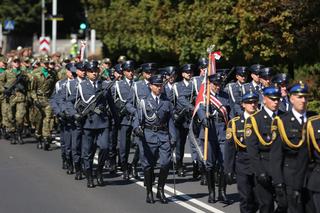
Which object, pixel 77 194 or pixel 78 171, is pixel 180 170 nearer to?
pixel 78 171

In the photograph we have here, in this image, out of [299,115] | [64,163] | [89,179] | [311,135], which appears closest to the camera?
[311,135]

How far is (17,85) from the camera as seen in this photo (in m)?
18.7

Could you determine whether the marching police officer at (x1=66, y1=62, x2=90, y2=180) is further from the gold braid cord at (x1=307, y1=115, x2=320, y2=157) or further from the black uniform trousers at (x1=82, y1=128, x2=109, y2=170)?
the gold braid cord at (x1=307, y1=115, x2=320, y2=157)

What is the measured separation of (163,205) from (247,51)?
11318mm

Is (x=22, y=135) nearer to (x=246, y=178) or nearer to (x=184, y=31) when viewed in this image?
(x=184, y=31)

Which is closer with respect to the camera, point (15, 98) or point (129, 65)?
point (129, 65)

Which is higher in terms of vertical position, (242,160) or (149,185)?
(242,160)

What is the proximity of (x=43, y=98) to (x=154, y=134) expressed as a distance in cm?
705

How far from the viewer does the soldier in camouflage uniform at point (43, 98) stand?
17266 millimetres

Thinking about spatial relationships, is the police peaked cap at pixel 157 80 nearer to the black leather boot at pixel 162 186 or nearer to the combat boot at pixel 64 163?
the black leather boot at pixel 162 186

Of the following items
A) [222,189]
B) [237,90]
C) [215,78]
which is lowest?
[222,189]

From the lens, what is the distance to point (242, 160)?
29.7ft

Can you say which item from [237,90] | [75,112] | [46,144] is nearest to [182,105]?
[237,90]

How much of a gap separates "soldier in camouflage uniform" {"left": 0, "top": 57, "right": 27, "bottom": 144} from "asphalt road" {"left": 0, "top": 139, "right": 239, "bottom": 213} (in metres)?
3.69
